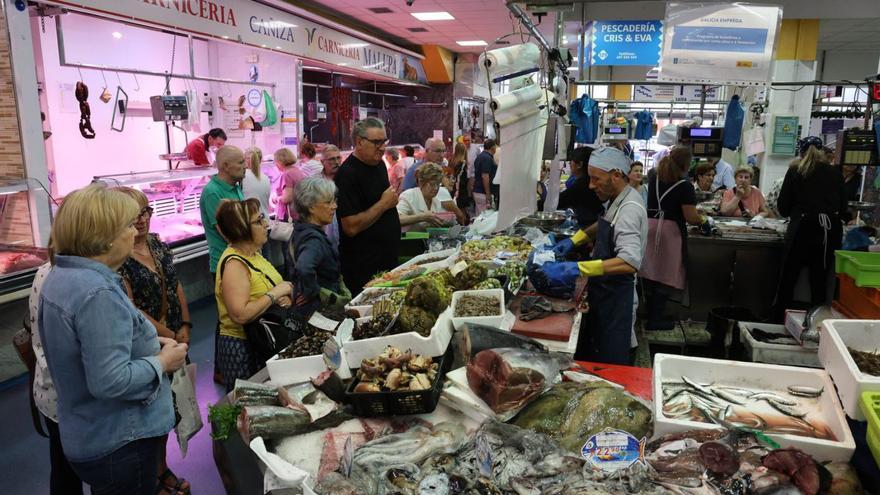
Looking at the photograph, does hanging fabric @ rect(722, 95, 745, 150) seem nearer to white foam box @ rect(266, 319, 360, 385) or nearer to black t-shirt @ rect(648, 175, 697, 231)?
black t-shirt @ rect(648, 175, 697, 231)

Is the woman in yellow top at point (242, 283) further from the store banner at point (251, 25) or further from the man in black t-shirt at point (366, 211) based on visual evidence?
the store banner at point (251, 25)

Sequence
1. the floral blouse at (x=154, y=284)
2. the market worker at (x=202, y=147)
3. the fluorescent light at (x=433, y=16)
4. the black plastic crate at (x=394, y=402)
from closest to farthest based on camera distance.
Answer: the black plastic crate at (x=394, y=402) < the floral blouse at (x=154, y=284) < the market worker at (x=202, y=147) < the fluorescent light at (x=433, y=16)

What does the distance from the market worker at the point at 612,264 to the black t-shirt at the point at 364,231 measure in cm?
125

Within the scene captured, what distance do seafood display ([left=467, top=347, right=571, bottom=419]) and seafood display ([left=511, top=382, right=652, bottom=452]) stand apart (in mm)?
52

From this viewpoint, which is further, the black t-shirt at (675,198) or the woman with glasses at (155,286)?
the black t-shirt at (675,198)

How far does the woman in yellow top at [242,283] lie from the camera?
9.82 ft

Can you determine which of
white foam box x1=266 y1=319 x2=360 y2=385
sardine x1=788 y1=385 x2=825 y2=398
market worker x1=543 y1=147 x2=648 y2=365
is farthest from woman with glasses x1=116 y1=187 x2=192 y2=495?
sardine x1=788 y1=385 x2=825 y2=398

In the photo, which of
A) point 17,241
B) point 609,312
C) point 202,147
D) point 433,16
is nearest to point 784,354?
point 609,312

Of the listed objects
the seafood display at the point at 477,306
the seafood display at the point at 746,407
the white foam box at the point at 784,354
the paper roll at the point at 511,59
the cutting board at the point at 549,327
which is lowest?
the white foam box at the point at 784,354

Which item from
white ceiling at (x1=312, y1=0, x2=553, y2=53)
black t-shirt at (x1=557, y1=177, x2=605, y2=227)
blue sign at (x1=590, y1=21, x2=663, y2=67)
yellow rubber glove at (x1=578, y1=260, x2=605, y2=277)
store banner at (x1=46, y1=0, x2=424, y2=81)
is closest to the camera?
yellow rubber glove at (x1=578, y1=260, x2=605, y2=277)

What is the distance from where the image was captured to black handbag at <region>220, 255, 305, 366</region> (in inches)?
118

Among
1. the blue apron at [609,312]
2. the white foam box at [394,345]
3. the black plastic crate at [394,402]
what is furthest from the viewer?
the blue apron at [609,312]

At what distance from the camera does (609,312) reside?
150 inches

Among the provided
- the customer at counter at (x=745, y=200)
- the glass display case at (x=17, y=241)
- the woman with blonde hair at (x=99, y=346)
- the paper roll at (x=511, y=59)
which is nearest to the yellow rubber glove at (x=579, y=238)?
the paper roll at (x=511, y=59)
